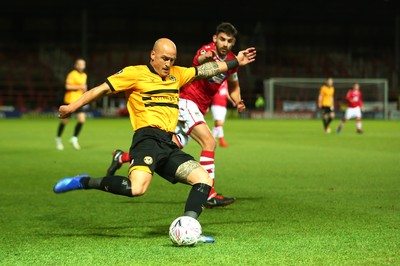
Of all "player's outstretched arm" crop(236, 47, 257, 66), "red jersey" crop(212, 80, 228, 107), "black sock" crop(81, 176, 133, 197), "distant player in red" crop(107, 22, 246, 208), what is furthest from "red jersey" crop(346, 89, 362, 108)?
"black sock" crop(81, 176, 133, 197)

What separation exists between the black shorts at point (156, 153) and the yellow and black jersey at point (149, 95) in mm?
92

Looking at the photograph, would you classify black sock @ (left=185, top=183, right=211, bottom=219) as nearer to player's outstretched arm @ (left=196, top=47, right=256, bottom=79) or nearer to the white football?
the white football

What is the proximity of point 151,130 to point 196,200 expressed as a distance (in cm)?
88

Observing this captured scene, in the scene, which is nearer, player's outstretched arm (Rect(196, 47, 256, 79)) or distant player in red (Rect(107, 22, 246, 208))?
player's outstretched arm (Rect(196, 47, 256, 79))

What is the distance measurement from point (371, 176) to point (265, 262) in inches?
302

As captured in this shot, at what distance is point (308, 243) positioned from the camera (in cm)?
684

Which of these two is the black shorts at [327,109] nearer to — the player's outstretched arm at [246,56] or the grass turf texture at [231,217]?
the grass turf texture at [231,217]

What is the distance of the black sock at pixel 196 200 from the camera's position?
684 centimetres

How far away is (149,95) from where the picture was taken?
734cm

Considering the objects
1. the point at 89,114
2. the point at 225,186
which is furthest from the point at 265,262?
the point at 89,114

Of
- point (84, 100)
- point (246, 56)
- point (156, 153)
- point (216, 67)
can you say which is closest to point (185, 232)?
point (156, 153)

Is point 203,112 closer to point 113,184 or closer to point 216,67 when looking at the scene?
point 216,67

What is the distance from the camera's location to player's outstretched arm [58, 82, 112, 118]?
23.0 feet

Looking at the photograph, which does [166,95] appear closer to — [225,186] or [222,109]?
[225,186]
